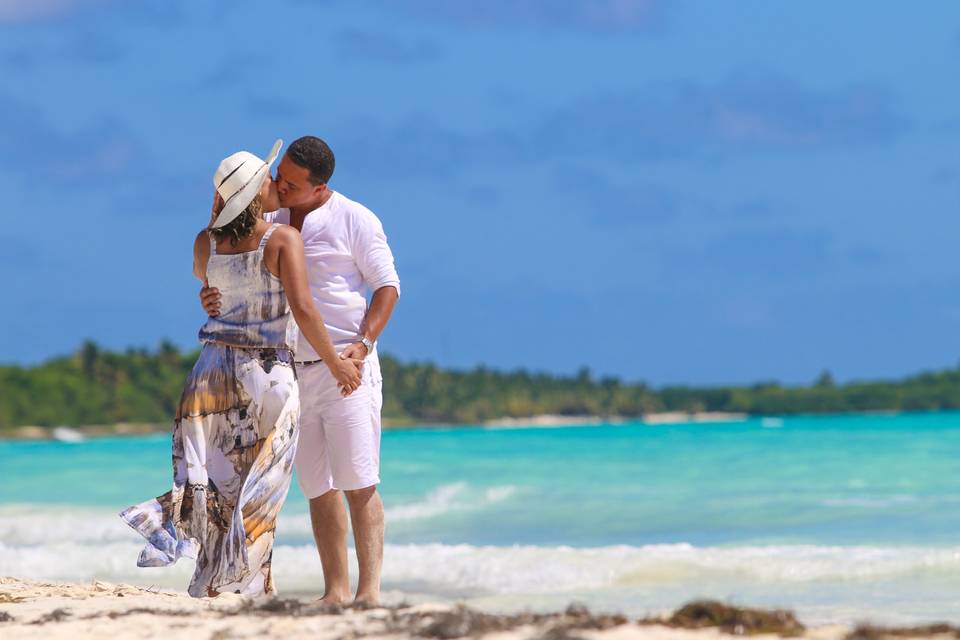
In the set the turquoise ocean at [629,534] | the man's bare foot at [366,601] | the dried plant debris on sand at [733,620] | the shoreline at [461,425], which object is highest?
the shoreline at [461,425]

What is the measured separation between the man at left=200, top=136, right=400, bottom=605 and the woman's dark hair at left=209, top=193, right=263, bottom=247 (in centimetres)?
22

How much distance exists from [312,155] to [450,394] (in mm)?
92361

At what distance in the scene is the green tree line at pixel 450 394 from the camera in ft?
268

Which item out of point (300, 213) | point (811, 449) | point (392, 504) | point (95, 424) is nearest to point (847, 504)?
→ point (392, 504)

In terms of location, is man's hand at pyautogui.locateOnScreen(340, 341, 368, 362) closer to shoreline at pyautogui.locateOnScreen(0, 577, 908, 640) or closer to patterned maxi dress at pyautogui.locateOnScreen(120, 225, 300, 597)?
patterned maxi dress at pyautogui.locateOnScreen(120, 225, 300, 597)

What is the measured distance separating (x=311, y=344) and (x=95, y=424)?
264 feet

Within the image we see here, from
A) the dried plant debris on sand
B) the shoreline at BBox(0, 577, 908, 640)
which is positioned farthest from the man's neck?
the dried plant debris on sand

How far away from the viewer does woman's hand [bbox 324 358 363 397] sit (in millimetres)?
4922

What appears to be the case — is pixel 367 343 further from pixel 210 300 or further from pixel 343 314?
pixel 210 300

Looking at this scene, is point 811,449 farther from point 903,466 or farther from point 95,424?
point 95,424

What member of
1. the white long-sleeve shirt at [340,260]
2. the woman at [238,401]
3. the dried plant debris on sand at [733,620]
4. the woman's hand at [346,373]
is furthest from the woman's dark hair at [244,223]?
the dried plant debris on sand at [733,620]

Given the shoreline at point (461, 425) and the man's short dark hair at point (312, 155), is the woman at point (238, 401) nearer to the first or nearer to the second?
the man's short dark hair at point (312, 155)

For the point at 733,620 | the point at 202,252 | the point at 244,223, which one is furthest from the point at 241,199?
the point at 733,620

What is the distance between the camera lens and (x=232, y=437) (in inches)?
189
